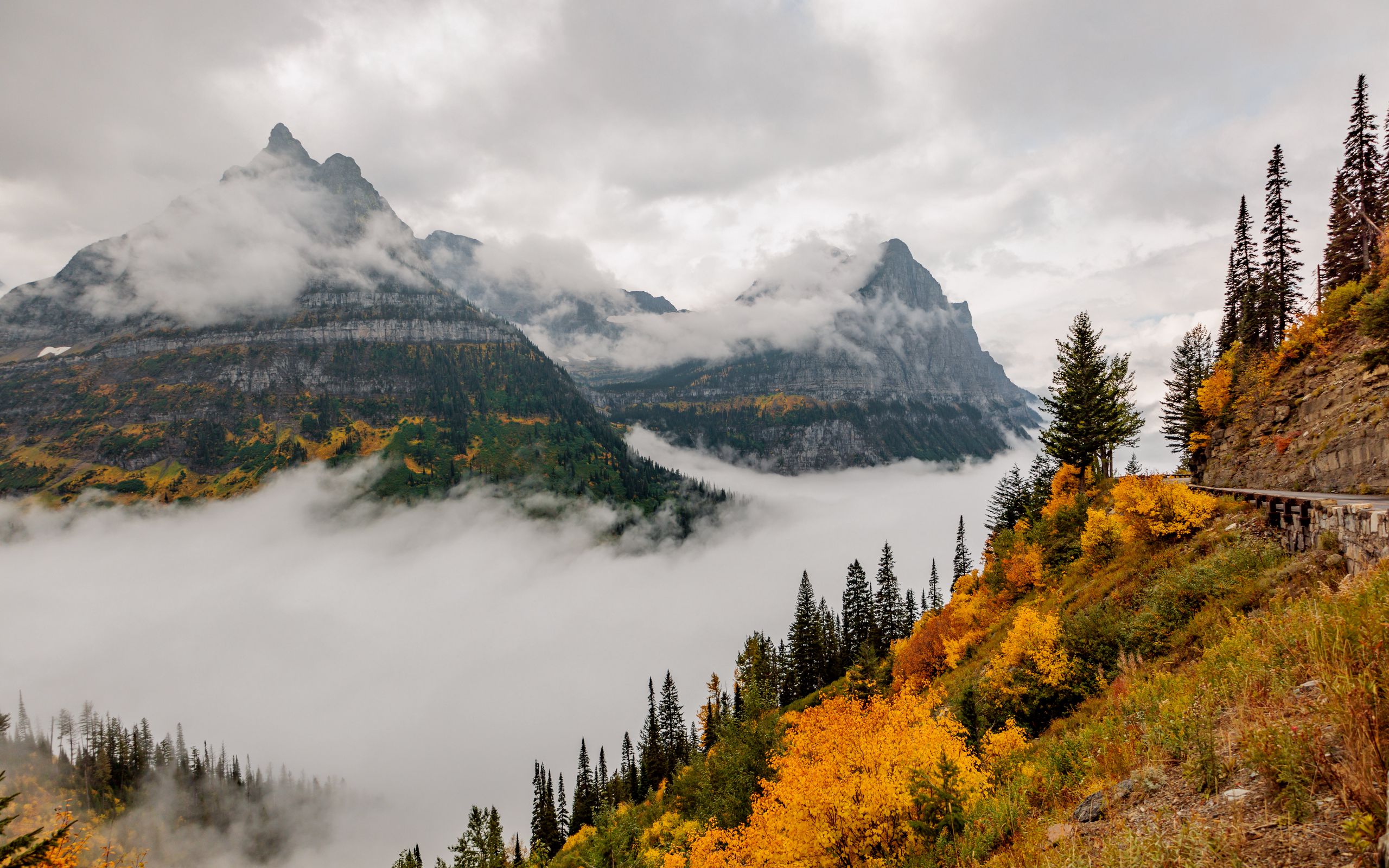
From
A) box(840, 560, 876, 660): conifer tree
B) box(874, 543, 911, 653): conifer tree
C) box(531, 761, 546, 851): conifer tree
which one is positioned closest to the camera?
box(874, 543, 911, 653): conifer tree

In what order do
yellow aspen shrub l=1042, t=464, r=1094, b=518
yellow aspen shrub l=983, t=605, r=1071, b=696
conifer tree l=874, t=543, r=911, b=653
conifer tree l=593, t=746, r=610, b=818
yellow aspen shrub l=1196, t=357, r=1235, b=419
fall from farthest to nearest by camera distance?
conifer tree l=874, t=543, r=911, b=653 < conifer tree l=593, t=746, r=610, b=818 < yellow aspen shrub l=1042, t=464, r=1094, b=518 < yellow aspen shrub l=1196, t=357, r=1235, b=419 < yellow aspen shrub l=983, t=605, r=1071, b=696

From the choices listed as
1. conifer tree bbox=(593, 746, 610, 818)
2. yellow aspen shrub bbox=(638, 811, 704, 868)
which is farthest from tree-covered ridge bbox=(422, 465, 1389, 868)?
conifer tree bbox=(593, 746, 610, 818)

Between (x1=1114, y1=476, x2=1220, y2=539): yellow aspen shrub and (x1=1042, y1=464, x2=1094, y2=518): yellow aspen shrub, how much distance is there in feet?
56.2

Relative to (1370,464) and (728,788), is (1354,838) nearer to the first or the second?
(1370,464)

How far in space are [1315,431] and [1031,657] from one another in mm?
23298

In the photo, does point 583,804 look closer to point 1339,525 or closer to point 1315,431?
point 1315,431

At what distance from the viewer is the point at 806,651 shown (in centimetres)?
10044

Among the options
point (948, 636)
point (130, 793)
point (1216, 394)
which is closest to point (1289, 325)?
point (1216, 394)

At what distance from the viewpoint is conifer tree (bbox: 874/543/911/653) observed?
95.2 metres

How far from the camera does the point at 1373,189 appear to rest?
44.4m

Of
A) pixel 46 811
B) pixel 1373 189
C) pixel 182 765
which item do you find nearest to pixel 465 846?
pixel 1373 189

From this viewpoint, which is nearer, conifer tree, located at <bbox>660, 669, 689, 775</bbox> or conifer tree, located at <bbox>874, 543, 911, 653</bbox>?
conifer tree, located at <bbox>874, 543, 911, 653</bbox>

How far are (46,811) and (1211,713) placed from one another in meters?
224

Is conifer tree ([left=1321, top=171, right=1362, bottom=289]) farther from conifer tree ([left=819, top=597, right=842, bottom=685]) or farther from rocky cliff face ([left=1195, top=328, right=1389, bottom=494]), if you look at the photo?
conifer tree ([left=819, top=597, right=842, bottom=685])
